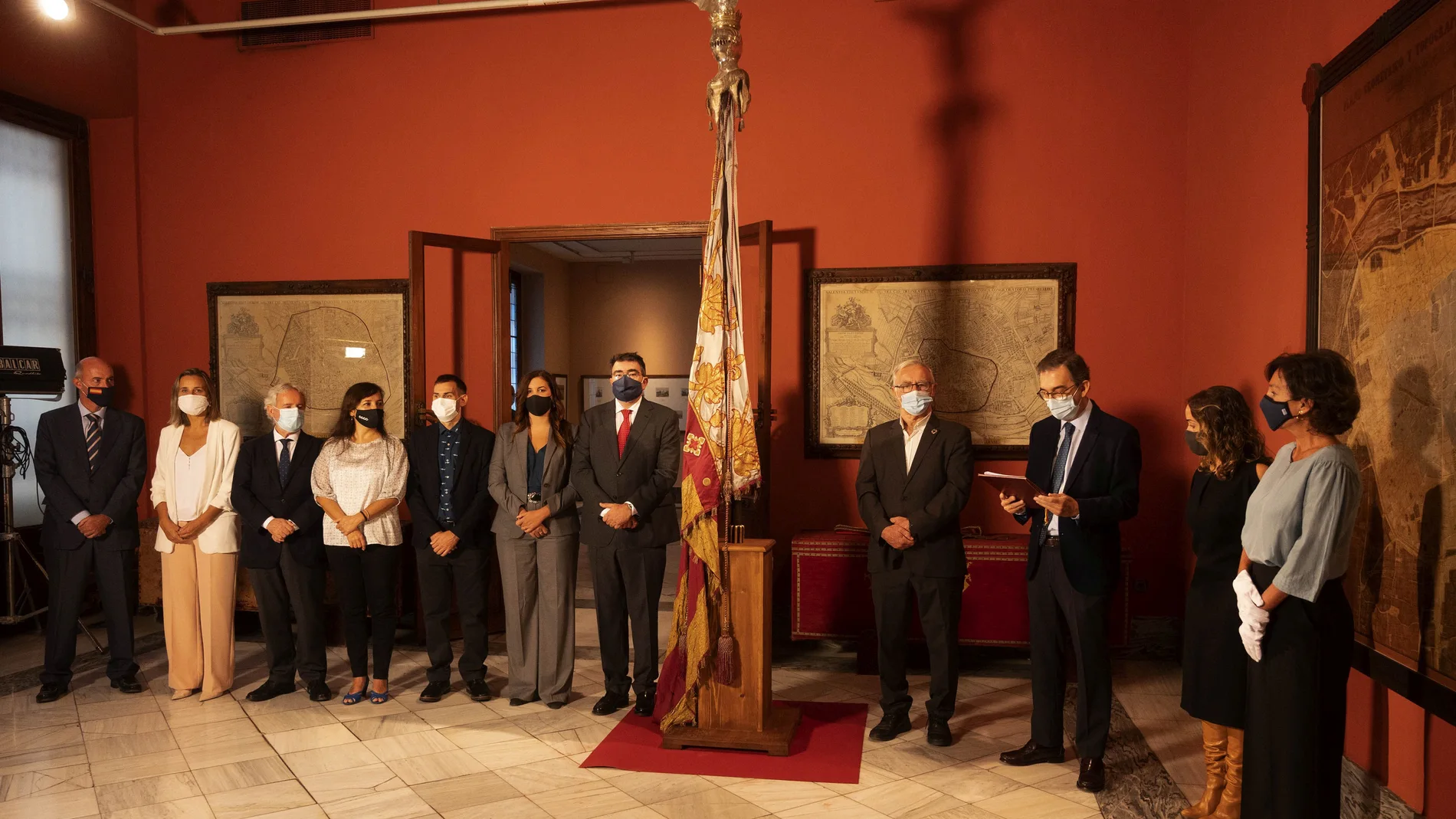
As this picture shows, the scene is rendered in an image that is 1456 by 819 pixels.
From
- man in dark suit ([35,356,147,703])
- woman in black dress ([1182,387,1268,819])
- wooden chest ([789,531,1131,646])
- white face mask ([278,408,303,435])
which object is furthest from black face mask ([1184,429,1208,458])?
man in dark suit ([35,356,147,703])

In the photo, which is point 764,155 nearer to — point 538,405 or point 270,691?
point 538,405

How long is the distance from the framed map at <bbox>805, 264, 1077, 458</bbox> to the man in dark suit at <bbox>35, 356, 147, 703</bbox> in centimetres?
383

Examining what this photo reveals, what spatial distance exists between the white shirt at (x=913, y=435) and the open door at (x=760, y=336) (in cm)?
104

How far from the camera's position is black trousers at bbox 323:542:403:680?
4.80m

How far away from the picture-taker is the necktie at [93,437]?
5051 millimetres

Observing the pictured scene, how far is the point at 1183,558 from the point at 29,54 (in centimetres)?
787

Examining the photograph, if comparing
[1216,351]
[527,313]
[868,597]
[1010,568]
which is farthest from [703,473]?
[527,313]

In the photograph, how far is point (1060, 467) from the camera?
12.8 ft

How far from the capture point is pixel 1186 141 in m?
5.58

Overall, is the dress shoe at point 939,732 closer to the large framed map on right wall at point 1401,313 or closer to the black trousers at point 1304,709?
the black trousers at point 1304,709

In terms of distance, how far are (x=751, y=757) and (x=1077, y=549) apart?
1.62 meters

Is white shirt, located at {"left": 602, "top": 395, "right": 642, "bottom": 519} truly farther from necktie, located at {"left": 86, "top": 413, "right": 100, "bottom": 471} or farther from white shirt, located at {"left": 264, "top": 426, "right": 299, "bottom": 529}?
necktie, located at {"left": 86, "top": 413, "right": 100, "bottom": 471}

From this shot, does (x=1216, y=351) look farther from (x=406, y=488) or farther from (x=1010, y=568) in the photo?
(x=406, y=488)

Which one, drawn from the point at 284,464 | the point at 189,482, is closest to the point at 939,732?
the point at 284,464
